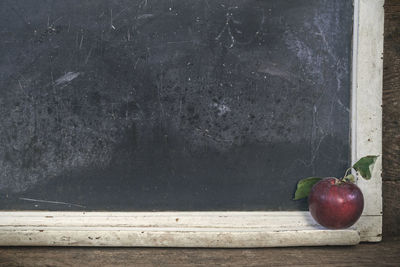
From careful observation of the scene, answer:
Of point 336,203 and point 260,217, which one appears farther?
point 260,217

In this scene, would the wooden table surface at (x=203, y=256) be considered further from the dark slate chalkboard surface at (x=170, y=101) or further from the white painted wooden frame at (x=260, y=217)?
the dark slate chalkboard surface at (x=170, y=101)

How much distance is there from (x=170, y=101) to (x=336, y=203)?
56cm

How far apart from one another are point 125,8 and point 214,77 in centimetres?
34

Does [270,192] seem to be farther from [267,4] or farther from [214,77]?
[267,4]

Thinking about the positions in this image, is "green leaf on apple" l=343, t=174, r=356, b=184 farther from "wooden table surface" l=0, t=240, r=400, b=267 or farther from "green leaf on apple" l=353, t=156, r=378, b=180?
"wooden table surface" l=0, t=240, r=400, b=267

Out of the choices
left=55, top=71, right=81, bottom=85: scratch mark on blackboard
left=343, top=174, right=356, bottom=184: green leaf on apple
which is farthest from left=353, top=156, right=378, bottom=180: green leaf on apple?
left=55, top=71, right=81, bottom=85: scratch mark on blackboard

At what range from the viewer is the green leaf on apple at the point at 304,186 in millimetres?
1082

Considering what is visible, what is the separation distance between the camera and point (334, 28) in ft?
3.64

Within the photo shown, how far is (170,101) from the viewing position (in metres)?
1.11

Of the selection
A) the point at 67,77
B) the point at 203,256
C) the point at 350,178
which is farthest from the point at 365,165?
the point at 67,77

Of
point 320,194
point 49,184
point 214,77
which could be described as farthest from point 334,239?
point 49,184

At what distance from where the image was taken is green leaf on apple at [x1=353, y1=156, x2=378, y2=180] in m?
1.04

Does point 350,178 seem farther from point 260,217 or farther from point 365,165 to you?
point 260,217

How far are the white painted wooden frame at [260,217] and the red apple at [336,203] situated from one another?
2.7 inches
